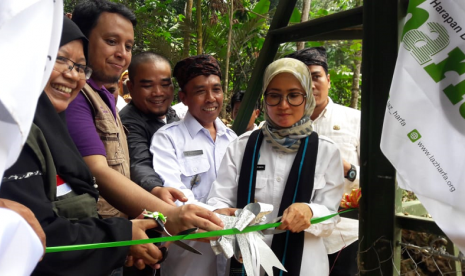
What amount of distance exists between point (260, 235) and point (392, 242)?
57 cm

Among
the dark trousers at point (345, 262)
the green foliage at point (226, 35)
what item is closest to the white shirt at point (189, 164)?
the dark trousers at point (345, 262)

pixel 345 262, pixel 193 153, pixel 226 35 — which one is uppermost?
pixel 226 35

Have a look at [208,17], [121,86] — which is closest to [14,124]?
[121,86]

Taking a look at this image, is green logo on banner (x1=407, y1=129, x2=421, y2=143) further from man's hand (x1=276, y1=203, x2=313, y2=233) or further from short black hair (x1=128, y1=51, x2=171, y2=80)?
short black hair (x1=128, y1=51, x2=171, y2=80)

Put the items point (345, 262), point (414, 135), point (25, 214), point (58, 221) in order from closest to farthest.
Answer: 1. point (25, 214)
2. point (58, 221)
3. point (414, 135)
4. point (345, 262)

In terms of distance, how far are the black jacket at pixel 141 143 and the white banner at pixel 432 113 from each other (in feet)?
4.11

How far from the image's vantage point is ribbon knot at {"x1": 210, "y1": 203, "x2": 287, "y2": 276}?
175 centimetres

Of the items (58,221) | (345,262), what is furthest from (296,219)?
(345,262)

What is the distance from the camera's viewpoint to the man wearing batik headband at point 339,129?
281 centimetres

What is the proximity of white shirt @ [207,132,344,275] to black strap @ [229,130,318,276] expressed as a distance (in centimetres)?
4

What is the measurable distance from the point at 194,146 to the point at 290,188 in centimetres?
75

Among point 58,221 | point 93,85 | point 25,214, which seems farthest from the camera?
point 93,85

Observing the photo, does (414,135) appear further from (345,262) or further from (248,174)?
(345,262)

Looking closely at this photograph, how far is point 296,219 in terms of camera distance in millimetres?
1845
